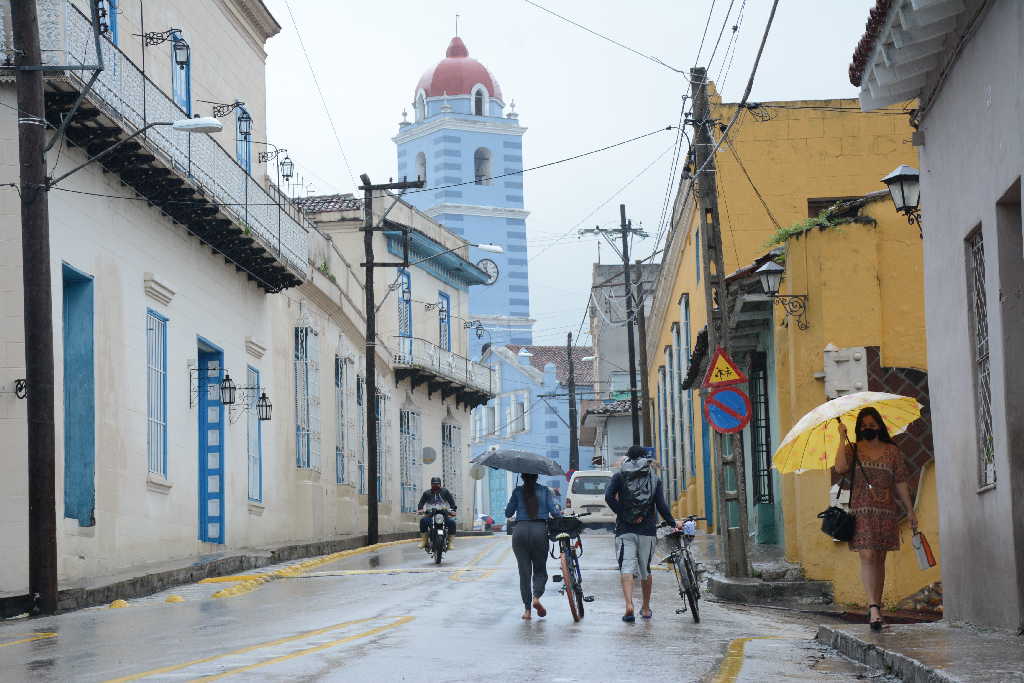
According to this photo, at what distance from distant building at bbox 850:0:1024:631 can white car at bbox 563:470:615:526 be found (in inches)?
922

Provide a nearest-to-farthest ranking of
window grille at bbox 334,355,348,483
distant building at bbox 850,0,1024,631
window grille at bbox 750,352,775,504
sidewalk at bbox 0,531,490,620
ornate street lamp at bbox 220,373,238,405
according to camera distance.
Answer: distant building at bbox 850,0,1024,631
sidewalk at bbox 0,531,490,620
window grille at bbox 750,352,775,504
ornate street lamp at bbox 220,373,238,405
window grille at bbox 334,355,348,483

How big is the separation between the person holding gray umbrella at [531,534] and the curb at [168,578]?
5.89m

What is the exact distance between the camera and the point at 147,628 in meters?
14.9

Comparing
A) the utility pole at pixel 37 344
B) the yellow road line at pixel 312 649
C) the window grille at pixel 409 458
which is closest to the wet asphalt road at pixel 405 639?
the yellow road line at pixel 312 649

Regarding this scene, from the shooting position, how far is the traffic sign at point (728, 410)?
62.6 feet

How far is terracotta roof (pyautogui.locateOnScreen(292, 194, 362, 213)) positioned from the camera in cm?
4691

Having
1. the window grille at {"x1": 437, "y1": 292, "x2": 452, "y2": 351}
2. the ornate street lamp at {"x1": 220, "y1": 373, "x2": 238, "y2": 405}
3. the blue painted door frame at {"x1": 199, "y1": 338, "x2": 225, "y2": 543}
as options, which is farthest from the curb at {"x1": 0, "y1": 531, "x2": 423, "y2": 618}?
the window grille at {"x1": 437, "y1": 292, "x2": 452, "y2": 351}

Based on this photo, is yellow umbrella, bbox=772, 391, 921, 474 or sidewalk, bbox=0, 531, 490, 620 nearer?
yellow umbrella, bbox=772, 391, 921, 474

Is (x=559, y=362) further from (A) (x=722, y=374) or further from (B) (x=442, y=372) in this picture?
(A) (x=722, y=374)

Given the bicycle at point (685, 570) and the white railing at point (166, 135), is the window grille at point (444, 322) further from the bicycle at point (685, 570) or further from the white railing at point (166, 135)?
the bicycle at point (685, 570)

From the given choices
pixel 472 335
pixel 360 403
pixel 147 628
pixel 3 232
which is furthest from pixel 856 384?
pixel 472 335

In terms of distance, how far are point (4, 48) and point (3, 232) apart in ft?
7.69

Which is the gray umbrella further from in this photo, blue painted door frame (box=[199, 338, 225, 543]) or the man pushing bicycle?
blue painted door frame (box=[199, 338, 225, 543])

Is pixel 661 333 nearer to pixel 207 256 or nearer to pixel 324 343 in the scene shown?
pixel 324 343
